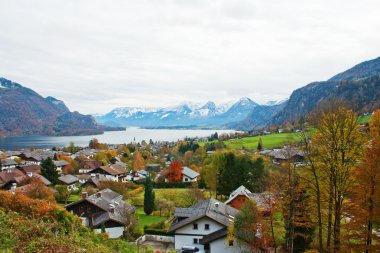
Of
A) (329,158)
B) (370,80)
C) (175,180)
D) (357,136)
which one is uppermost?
(370,80)

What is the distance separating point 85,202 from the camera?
1543 inches

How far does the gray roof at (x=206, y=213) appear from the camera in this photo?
3225cm

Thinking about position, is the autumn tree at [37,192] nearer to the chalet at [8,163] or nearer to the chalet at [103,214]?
the chalet at [103,214]

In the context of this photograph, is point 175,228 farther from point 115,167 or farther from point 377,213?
point 115,167

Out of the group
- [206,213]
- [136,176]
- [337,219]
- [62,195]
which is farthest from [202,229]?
[136,176]

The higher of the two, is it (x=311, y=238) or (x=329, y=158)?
(x=329, y=158)

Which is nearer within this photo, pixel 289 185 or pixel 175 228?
pixel 289 185

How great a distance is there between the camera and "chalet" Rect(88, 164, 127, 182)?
260ft

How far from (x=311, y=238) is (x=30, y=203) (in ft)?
60.9

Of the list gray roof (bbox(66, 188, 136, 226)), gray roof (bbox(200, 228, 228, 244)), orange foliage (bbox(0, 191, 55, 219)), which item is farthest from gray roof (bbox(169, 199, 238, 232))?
orange foliage (bbox(0, 191, 55, 219))

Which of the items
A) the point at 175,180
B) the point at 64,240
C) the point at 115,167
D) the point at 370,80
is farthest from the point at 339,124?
the point at 370,80

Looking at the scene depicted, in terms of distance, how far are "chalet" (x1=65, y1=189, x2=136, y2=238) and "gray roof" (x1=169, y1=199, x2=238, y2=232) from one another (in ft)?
21.5

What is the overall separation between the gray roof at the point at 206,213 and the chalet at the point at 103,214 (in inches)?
258

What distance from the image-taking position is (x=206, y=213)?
1272 inches
